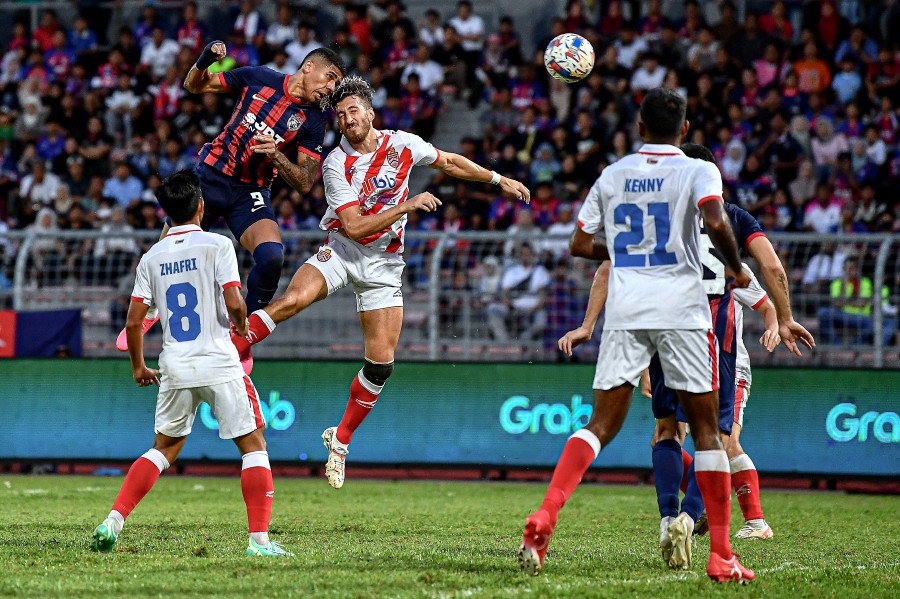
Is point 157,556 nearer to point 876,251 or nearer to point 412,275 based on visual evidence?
point 412,275

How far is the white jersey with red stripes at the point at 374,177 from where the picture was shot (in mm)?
8984

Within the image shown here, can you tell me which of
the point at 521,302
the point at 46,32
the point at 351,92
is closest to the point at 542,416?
the point at 521,302

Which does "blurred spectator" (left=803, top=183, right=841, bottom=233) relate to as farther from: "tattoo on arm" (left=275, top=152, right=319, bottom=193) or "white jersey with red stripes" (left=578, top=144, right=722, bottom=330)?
"white jersey with red stripes" (left=578, top=144, right=722, bottom=330)

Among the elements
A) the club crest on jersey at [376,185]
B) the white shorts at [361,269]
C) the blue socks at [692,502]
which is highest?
the club crest on jersey at [376,185]

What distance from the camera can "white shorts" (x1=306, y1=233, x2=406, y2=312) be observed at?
919cm

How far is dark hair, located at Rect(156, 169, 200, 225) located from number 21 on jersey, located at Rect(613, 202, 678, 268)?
7.80ft

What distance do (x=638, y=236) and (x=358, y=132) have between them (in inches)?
130

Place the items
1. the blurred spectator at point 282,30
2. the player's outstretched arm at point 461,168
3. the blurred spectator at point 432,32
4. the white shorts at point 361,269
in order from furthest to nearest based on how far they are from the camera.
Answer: the blurred spectator at point 282,30
the blurred spectator at point 432,32
the player's outstretched arm at point 461,168
the white shorts at point 361,269

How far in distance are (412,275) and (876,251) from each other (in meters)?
5.25

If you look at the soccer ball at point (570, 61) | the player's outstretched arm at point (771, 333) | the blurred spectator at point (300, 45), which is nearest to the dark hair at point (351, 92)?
the soccer ball at point (570, 61)

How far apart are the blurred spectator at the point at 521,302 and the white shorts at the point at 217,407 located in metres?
7.27

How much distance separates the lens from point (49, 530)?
823 cm

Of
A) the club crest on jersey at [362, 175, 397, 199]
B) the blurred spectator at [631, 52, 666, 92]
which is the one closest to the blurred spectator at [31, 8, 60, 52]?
the blurred spectator at [631, 52, 666, 92]

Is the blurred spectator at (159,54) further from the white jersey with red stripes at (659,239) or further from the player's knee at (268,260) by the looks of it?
the white jersey with red stripes at (659,239)
